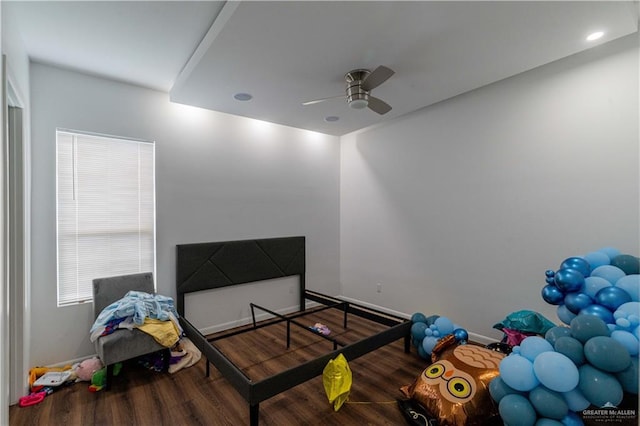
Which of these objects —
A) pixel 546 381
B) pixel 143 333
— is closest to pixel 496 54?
pixel 546 381

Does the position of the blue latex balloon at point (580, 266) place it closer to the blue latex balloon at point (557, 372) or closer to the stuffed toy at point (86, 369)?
the blue latex balloon at point (557, 372)

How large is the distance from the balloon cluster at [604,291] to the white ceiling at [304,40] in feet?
6.04

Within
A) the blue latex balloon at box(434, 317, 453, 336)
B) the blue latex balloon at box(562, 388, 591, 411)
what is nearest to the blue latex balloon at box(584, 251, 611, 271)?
the blue latex balloon at box(562, 388, 591, 411)

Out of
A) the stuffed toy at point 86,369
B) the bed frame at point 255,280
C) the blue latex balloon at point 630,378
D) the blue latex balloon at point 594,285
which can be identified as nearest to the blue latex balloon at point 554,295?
the blue latex balloon at point 594,285

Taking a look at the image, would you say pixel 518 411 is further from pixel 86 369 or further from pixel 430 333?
pixel 86 369

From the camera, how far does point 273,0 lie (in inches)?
75.4

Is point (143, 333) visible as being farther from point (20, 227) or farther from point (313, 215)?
point (313, 215)

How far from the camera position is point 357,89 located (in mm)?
2863

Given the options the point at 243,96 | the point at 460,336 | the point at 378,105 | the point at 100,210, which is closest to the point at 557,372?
the point at 460,336

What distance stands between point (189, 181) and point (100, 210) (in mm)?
1006

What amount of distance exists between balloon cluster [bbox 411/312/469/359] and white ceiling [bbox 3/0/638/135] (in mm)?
2621

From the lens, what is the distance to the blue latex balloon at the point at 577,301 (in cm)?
206

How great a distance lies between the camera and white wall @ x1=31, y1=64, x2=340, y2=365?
2928mm

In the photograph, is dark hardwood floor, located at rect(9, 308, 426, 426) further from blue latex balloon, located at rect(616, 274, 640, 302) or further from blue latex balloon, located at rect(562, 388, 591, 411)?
blue latex balloon, located at rect(616, 274, 640, 302)
